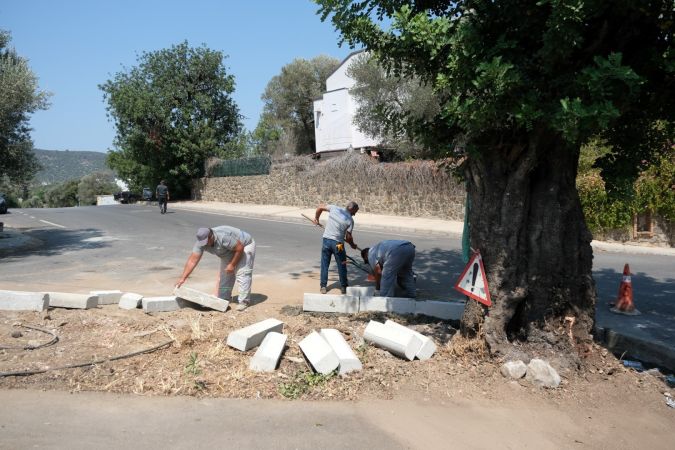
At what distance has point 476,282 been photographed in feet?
17.2

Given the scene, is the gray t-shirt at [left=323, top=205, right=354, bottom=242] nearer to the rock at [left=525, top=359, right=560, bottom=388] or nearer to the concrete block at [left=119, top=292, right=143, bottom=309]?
the concrete block at [left=119, top=292, right=143, bottom=309]

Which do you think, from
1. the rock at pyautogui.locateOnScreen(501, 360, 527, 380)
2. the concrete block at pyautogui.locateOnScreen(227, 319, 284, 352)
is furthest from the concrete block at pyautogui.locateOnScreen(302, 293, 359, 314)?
the rock at pyautogui.locateOnScreen(501, 360, 527, 380)

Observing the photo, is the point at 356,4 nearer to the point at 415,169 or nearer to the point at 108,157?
the point at 415,169

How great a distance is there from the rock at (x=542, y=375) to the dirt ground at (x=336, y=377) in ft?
0.22

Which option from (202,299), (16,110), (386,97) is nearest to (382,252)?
(202,299)

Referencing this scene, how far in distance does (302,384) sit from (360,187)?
19.1 metres

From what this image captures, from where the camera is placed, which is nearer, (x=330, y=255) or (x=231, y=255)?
(x=231, y=255)

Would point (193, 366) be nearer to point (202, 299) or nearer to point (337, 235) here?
point (202, 299)

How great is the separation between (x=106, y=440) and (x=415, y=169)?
17959mm

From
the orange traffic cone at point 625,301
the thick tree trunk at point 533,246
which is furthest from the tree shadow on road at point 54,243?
the orange traffic cone at point 625,301

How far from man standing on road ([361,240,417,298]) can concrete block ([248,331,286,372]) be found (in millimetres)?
2356

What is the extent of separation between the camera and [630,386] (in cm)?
488

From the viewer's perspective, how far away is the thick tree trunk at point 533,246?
17.0 ft

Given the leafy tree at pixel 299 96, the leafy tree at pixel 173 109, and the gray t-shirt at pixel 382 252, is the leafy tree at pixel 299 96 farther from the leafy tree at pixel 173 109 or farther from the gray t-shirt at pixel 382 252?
the gray t-shirt at pixel 382 252
